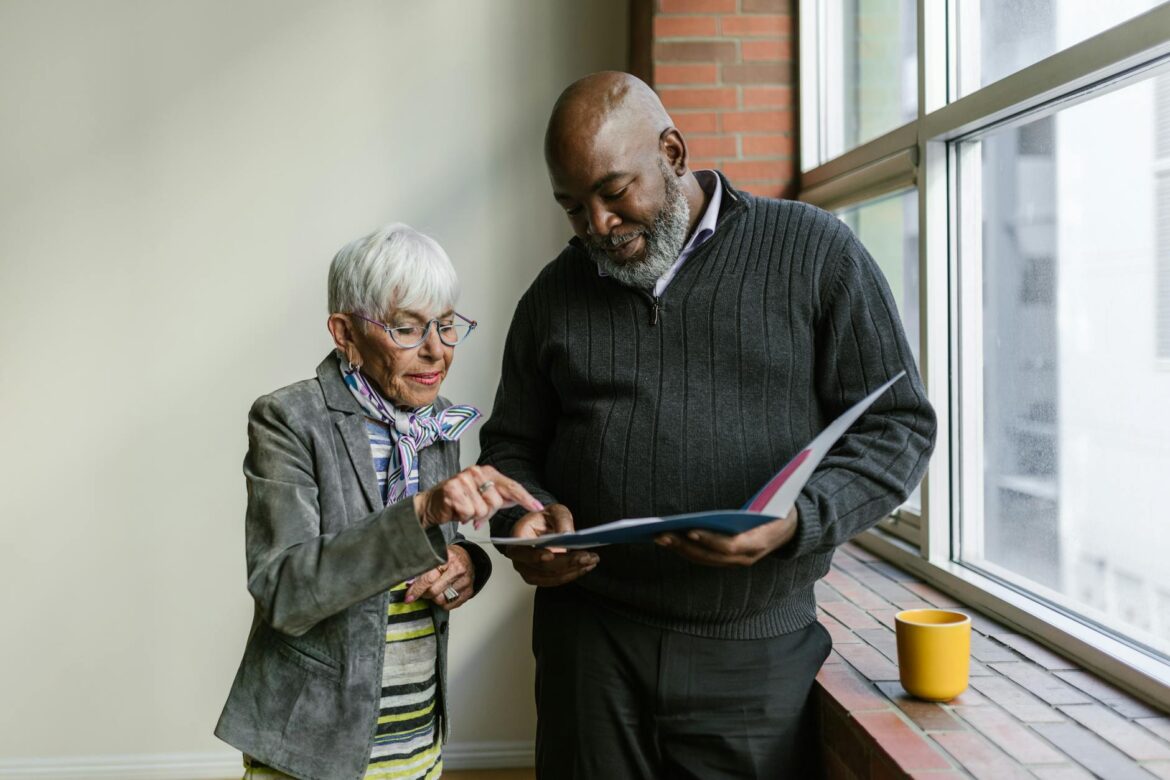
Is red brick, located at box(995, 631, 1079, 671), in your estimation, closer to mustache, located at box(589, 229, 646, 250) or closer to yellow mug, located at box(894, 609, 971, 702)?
yellow mug, located at box(894, 609, 971, 702)

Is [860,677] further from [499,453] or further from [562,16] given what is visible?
[562,16]

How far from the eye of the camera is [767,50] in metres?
2.86

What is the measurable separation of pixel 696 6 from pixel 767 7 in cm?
21

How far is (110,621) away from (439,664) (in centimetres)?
199

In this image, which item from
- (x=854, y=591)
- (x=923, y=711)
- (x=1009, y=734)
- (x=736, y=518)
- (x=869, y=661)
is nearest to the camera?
(x=736, y=518)

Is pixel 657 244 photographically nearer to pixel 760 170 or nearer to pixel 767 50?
pixel 760 170

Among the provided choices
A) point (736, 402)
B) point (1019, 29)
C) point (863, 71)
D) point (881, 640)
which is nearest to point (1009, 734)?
point (881, 640)

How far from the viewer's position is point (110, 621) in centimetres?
321

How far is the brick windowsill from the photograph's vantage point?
1281 millimetres

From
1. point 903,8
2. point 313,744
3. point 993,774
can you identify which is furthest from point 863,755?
point 903,8

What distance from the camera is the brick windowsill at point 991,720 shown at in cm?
128

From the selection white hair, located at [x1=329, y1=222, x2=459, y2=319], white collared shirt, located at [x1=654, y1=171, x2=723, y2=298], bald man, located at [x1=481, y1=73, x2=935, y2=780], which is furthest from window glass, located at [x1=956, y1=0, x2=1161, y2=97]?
white hair, located at [x1=329, y1=222, x2=459, y2=319]

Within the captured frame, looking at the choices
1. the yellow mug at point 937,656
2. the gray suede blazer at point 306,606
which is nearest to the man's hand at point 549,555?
the gray suede blazer at point 306,606

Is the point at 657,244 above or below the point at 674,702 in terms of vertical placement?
above
